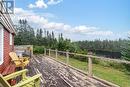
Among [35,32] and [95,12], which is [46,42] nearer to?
[35,32]

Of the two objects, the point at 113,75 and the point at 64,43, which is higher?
the point at 64,43

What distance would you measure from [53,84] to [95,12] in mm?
25226

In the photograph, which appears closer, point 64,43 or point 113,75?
point 113,75

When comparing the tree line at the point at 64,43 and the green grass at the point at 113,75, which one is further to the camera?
the tree line at the point at 64,43

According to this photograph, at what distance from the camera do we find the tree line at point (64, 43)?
23.9m

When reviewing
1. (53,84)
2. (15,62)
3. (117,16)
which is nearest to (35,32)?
(117,16)

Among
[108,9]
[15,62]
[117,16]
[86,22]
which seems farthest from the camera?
[86,22]

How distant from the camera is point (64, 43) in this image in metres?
30.2

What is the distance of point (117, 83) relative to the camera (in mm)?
8617

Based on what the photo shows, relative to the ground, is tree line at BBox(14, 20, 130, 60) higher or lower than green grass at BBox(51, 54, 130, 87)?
higher

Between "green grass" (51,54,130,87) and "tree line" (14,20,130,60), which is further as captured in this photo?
"tree line" (14,20,130,60)

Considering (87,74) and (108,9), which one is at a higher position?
(108,9)

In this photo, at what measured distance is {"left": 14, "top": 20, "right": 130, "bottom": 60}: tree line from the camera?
2387cm

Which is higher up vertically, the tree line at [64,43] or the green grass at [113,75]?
the tree line at [64,43]
